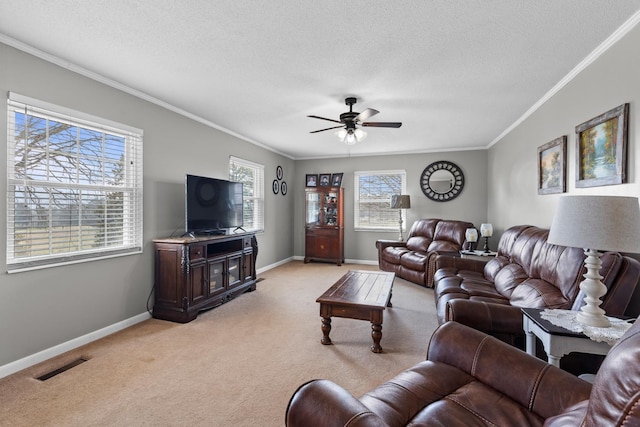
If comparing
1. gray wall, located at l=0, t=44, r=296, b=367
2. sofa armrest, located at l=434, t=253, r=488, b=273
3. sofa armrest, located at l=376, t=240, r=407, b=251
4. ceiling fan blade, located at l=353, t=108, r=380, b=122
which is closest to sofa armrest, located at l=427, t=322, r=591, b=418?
ceiling fan blade, located at l=353, t=108, r=380, b=122

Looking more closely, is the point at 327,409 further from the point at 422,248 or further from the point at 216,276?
the point at 422,248

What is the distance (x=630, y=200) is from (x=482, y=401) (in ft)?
3.91

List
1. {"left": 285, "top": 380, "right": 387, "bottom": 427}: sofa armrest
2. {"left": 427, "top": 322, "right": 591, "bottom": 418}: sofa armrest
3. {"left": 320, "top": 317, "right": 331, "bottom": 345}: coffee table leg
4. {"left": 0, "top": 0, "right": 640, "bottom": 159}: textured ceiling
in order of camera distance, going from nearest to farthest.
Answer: {"left": 285, "top": 380, "right": 387, "bottom": 427}: sofa armrest < {"left": 427, "top": 322, "right": 591, "bottom": 418}: sofa armrest < {"left": 0, "top": 0, "right": 640, "bottom": 159}: textured ceiling < {"left": 320, "top": 317, "right": 331, "bottom": 345}: coffee table leg

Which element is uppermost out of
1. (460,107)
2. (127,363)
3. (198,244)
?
(460,107)

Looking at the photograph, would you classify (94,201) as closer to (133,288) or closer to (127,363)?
(133,288)

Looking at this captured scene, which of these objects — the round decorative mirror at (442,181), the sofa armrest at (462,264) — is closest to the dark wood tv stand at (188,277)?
the sofa armrest at (462,264)

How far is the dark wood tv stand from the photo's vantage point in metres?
3.26

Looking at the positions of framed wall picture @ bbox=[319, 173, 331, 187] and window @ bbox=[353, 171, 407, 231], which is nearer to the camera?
window @ bbox=[353, 171, 407, 231]

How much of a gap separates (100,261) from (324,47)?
9.20 ft

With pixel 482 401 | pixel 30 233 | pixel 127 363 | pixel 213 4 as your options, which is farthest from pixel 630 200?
pixel 30 233

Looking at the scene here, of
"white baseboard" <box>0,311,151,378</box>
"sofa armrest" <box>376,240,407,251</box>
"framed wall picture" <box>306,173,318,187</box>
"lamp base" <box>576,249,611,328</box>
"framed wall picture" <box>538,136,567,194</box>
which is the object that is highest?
"framed wall picture" <box>306,173,318,187</box>

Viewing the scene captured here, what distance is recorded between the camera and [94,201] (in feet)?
9.41

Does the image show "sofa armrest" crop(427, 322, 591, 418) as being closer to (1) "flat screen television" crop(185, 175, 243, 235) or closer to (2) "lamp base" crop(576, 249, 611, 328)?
(2) "lamp base" crop(576, 249, 611, 328)

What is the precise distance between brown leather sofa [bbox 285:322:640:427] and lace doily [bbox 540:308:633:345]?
401 mm
